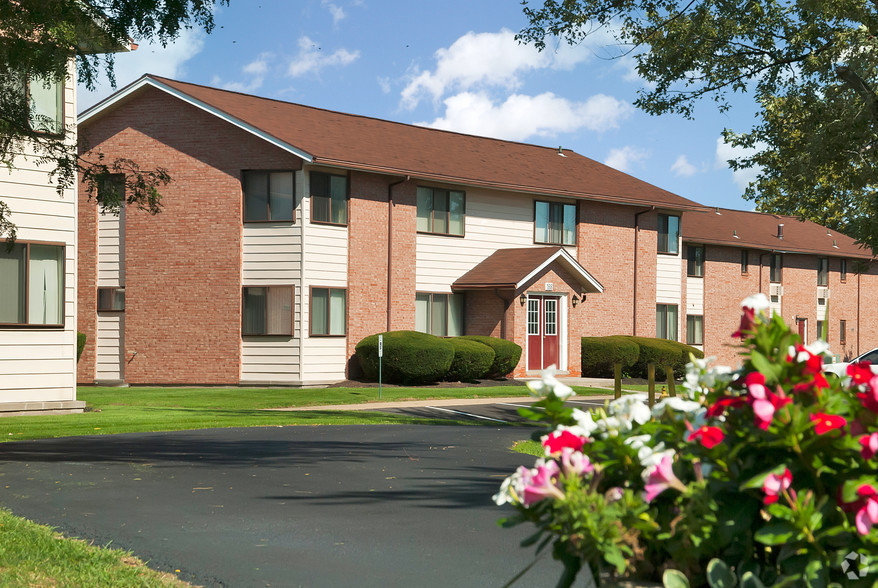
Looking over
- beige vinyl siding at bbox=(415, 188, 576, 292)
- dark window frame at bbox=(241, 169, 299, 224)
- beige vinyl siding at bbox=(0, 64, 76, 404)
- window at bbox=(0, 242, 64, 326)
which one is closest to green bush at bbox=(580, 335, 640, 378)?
beige vinyl siding at bbox=(415, 188, 576, 292)

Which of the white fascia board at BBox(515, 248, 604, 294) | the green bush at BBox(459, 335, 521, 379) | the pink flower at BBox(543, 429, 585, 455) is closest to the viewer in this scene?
the pink flower at BBox(543, 429, 585, 455)

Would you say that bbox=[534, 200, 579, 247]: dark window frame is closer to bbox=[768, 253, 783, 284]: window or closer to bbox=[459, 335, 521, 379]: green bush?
bbox=[459, 335, 521, 379]: green bush

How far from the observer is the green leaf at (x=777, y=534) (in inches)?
123

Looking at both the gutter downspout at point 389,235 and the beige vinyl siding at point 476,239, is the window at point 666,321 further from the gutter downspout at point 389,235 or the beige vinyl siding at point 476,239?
the gutter downspout at point 389,235

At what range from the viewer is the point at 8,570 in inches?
292

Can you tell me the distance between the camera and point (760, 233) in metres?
53.5

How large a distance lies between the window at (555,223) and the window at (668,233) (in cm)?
528

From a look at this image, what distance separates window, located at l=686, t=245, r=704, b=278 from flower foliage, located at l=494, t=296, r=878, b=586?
147ft

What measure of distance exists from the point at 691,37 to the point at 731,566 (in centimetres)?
1470

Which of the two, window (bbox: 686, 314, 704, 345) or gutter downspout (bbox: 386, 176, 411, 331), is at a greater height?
gutter downspout (bbox: 386, 176, 411, 331)

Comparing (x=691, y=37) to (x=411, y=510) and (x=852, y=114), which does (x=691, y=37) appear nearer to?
(x=852, y=114)

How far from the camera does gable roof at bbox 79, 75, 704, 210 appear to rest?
1296 inches

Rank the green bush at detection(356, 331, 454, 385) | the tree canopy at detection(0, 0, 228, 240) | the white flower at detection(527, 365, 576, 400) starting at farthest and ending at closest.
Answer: the green bush at detection(356, 331, 454, 385) < the tree canopy at detection(0, 0, 228, 240) < the white flower at detection(527, 365, 576, 400)

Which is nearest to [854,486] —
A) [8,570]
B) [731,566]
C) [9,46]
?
[731,566]
